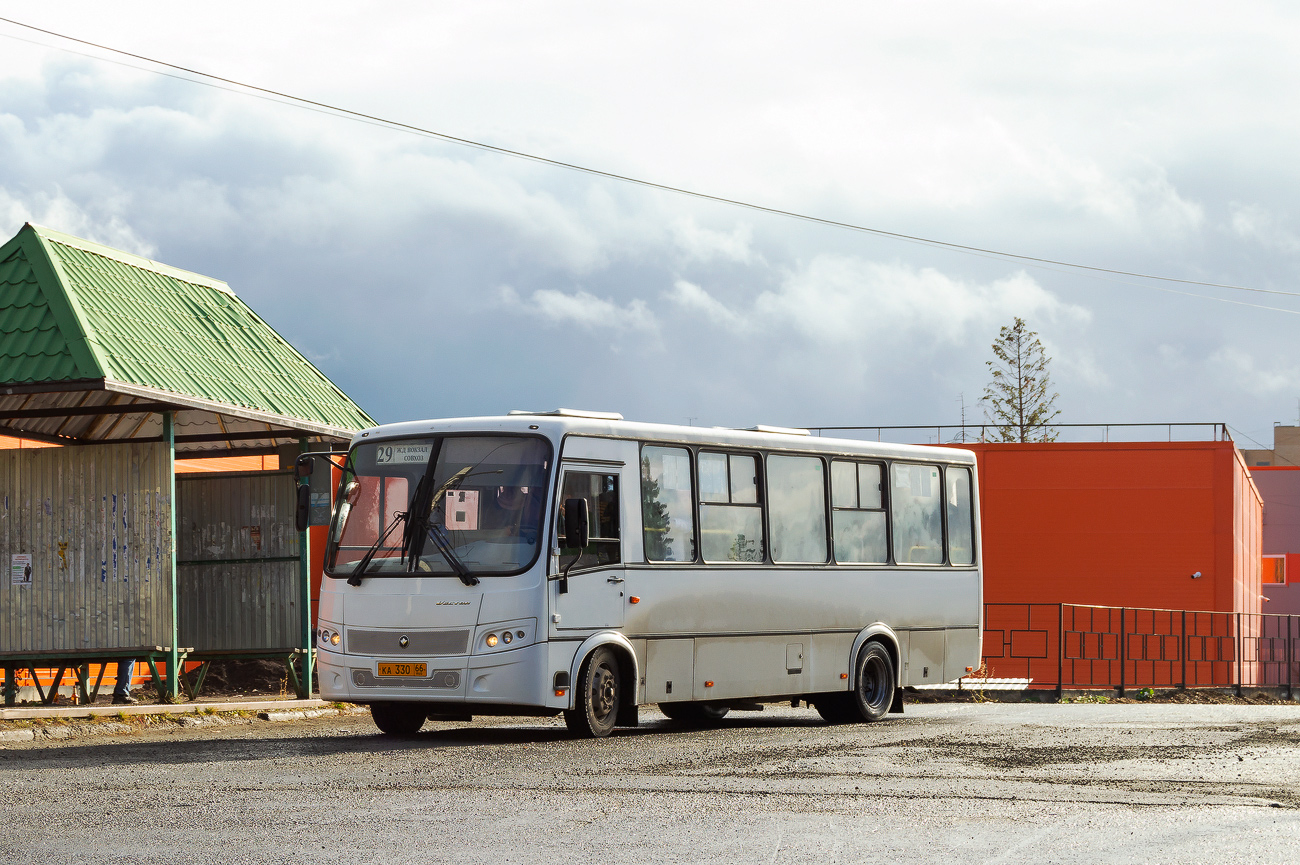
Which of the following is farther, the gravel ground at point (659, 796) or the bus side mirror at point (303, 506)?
the bus side mirror at point (303, 506)

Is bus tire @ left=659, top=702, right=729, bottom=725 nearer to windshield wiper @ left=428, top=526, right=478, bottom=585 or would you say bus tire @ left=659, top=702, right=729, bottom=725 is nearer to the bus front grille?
the bus front grille

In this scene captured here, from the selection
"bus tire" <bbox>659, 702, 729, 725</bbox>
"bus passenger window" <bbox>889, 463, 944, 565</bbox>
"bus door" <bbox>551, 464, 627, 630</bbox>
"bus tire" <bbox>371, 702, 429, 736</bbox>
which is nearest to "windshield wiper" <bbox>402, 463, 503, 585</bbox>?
"bus door" <bbox>551, 464, 627, 630</bbox>

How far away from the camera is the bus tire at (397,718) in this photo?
14.8m

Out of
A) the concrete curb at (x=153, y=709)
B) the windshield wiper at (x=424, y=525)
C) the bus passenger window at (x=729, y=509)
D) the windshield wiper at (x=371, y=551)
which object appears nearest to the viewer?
the windshield wiper at (x=424, y=525)

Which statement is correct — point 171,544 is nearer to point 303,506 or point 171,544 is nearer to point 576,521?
point 303,506

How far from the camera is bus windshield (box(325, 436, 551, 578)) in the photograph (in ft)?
45.8

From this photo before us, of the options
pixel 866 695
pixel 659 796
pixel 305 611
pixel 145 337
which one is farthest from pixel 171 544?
pixel 659 796

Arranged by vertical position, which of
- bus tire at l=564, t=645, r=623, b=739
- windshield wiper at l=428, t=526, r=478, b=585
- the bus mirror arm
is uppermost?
the bus mirror arm

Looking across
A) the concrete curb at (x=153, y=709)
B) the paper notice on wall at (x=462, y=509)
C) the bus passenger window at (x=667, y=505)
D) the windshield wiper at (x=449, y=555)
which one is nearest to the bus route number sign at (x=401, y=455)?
the paper notice on wall at (x=462, y=509)

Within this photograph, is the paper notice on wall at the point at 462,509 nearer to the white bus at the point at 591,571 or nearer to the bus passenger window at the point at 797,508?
the white bus at the point at 591,571

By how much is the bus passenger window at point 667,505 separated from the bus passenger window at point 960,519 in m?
4.69

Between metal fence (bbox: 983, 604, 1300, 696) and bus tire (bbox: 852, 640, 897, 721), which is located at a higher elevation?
bus tire (bbox: 852, 640, 897, 721)

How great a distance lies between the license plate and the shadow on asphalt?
627 mm

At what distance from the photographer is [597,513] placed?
47.6 ft
